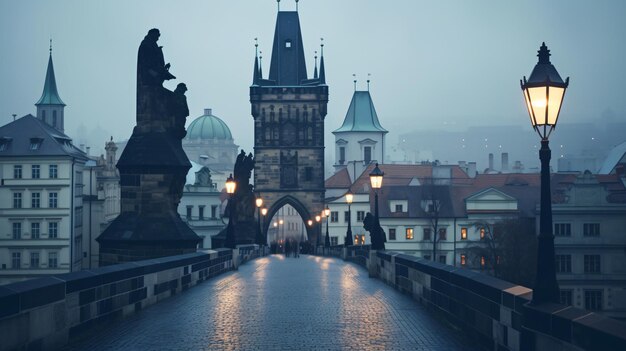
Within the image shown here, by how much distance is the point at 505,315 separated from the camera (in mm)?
10602

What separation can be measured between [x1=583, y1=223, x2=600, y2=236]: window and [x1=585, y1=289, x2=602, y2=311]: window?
18.4 feet

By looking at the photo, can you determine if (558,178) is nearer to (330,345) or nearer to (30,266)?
(30,266)

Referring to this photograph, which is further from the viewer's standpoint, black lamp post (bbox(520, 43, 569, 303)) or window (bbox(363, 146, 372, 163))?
window (bbox(363, 146, 372, 163))

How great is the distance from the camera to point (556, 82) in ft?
33.3

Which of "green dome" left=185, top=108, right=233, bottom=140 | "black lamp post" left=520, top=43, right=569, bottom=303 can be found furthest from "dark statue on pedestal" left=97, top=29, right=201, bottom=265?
"green dome" left=185, top=108, right=233, bottom=140

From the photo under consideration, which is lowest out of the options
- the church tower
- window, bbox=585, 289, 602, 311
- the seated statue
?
window, bbox=585, 289, 602, 311

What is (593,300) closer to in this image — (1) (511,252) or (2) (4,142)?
(1) (511,252)

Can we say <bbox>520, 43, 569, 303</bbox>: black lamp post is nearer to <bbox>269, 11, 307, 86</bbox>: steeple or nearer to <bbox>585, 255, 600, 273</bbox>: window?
<bbox>585, 255, 600, 273</bbox>: window

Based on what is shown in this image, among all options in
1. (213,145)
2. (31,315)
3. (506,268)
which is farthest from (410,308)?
(213,145)

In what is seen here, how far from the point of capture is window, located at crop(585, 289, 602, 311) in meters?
63.4

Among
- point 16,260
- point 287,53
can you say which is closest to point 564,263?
point 16,260

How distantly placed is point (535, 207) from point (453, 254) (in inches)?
406

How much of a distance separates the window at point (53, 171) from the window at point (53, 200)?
1753 mm

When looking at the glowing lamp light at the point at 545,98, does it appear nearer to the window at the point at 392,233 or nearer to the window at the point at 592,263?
the window at the point at 592,263
